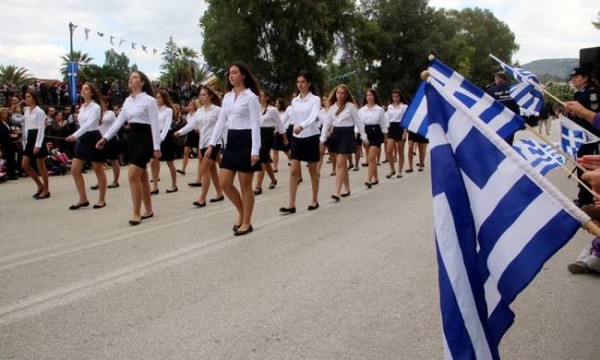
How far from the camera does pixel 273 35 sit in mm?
40375

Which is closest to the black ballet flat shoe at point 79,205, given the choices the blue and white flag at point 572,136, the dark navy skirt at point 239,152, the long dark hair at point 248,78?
the dark navy skirt at point 239,152

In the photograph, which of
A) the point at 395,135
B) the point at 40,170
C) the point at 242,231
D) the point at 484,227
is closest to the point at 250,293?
the point at 242,231

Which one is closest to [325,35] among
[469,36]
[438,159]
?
[438,159]

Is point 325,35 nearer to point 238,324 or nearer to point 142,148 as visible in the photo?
point 142,148

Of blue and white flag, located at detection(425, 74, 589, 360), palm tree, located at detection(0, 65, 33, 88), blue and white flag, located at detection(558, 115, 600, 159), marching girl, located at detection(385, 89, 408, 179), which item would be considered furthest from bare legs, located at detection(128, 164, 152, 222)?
palm tree, located at detection(0, 65, 33, 88)

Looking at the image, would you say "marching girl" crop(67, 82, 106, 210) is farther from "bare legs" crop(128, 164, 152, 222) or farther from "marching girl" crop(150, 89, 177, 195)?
"marching girl" crop(150, 89, 177, 195)

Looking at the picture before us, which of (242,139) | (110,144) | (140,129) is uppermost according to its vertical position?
(140,129)

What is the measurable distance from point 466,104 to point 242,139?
4.12 meters

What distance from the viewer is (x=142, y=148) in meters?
7.93

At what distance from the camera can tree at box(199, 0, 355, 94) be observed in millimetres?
39000

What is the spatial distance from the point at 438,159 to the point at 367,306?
6.19ft

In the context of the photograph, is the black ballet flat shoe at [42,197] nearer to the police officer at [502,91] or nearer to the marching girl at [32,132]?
the marching girl at [32,132]

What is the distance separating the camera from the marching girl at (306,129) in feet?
28.3

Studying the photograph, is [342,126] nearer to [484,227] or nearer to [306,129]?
[306,129]
